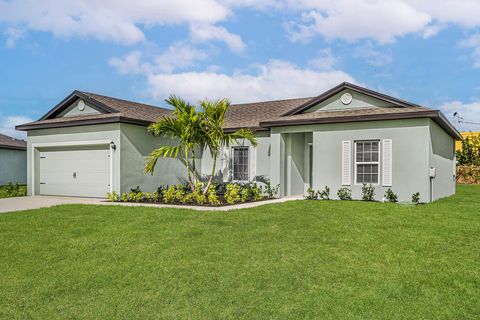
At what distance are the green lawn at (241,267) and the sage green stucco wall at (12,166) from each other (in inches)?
664

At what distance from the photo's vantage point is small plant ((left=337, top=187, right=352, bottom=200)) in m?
13.6

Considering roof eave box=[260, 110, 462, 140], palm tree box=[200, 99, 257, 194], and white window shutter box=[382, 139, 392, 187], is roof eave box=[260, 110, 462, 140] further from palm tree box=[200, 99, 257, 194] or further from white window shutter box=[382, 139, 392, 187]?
palm tree box=[200, 99, 257, 194]

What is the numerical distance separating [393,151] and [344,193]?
2.22 meters

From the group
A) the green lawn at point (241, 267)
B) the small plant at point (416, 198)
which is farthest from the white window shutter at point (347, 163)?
the green lawn at point (241, 267)

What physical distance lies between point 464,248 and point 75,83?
17.4 meters

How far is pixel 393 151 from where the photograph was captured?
1295 centimetres

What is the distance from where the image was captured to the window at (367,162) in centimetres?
1330

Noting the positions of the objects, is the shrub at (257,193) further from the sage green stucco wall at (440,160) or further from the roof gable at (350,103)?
the sage green stucco wall at (440,160)

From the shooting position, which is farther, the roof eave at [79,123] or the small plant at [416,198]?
the roof eave at [79,123]

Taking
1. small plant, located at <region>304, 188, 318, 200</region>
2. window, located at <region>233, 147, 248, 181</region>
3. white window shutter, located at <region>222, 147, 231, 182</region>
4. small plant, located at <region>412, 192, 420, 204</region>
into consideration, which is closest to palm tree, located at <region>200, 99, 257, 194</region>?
window, located at <region>233, 147, 248, 181</region>

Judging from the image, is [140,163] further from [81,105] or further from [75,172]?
[81,105]

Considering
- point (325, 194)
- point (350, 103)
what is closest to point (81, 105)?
point (325, 194)

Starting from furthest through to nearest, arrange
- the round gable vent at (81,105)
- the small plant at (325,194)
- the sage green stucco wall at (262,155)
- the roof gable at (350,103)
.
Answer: the round gable vent at (81,105), the sage green stucco wall at (262,155), the roof gable at (350,103), the small plant at (325,194)

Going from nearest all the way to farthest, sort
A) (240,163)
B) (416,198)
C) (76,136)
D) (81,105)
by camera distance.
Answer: (416,198), (76,136), (240,163), (81,105)
